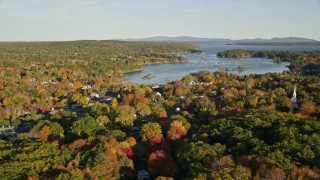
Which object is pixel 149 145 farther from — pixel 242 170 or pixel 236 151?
pixel 242 170

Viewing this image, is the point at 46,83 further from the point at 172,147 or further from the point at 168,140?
the point at 172,147

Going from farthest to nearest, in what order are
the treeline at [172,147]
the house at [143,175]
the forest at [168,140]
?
the house at [143,175], the forest at [168,140], the treeline at [172,147]

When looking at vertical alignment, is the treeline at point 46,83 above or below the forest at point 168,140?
below

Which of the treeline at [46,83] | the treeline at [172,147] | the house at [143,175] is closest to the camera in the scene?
the treeline at [172,147]

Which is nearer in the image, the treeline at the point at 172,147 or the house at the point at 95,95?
the treeline at the point at 172,147

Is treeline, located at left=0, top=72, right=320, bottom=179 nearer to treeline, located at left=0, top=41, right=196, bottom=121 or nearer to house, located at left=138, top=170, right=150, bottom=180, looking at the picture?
house, located at left=138, top=170, right=150, bottom=180

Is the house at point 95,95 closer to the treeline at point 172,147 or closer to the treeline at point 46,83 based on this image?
the treeline at point 46,83

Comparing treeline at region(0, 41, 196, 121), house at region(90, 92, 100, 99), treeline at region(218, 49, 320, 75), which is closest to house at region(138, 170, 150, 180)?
treeline at region(0, 41, 196, 121)

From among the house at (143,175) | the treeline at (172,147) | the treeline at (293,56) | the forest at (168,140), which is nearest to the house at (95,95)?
the forest at (168,140)

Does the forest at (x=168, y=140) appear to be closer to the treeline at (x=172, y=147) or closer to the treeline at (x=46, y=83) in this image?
the treeline at (x=172, y=147)

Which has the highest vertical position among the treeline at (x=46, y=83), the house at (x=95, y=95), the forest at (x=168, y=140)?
the forest at (x=168, y=140)

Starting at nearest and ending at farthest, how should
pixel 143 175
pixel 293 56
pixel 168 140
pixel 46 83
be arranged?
pixel 143 175 < pixel 168 140 < pixel 46 83 < pixel 293 56

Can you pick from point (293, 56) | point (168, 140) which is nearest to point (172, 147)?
point (168, 140)
